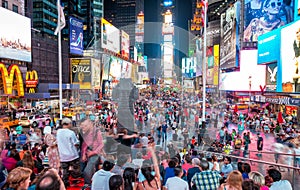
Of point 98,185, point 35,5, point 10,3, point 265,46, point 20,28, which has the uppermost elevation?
point 35,5

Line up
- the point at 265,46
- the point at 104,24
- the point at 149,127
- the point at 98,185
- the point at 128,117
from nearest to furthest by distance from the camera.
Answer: the point at 98,185 → the point at 128,117 → the point at 149,127 → the point at 265,46 → the point at 104,24

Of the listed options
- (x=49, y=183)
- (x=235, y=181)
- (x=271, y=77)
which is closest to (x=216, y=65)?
(x=271, y=77)

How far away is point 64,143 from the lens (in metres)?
5.14

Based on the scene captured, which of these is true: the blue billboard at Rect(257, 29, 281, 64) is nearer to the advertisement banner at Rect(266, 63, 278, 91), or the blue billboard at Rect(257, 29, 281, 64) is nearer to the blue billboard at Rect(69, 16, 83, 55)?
the advertisement banner at Rect(266, 63, 278, 91)

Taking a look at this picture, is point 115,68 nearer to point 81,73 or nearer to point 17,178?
point 81,73

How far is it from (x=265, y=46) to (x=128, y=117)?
94.0 ft

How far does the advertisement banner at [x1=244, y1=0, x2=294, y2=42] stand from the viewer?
40316 mm

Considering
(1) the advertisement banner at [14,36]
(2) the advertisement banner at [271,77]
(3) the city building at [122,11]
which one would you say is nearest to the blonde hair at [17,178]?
(1) the advertisement banner at [14,36]

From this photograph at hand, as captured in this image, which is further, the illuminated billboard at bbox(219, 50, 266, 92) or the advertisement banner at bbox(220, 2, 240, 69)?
the illuminated billboard at bbox(219, 50, 266, 92)

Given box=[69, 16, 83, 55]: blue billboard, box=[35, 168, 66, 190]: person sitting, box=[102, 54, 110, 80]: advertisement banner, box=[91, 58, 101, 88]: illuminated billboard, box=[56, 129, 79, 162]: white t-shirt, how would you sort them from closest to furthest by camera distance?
box=[35, 168, 66, 190]: person sitting, box=[56, 129, 79, 162]: white t-shirt, box=[69, 16, 83, 55]: blue billboard, box=[91, 58, 101, 88]: illuminated billboard, box=[102, 54, 110, 80]: advertisement banner

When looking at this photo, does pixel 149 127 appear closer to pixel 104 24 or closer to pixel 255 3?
pixel 255 3

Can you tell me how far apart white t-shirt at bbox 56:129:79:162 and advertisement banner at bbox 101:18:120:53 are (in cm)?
5355

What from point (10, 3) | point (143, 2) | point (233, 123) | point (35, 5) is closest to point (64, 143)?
point (233, 123)

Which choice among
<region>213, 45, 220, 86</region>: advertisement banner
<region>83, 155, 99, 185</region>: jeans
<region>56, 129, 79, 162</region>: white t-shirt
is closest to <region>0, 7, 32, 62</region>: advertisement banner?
<region>56, 129, 79, 162</region>: white t-shirt
